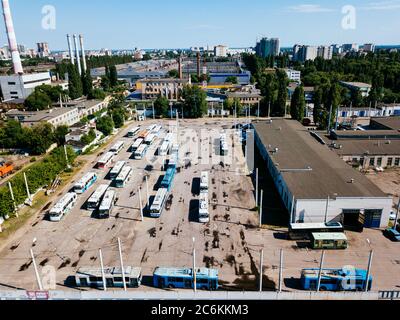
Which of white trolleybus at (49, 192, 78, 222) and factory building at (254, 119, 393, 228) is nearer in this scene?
factory building at (254, 119, 393, 228)

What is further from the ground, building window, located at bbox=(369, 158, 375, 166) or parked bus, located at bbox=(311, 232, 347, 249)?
building window, located at bbox=(369, 158, 375, 166)

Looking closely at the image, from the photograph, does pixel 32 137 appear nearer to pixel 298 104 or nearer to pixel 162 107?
pixel 162 107

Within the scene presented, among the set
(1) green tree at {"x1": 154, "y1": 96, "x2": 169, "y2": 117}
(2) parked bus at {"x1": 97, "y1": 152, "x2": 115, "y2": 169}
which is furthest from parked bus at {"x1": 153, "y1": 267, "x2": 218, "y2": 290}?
(1) green tree at {"x1": 154, "y1": 96, "x2": 169, "y2": 117}

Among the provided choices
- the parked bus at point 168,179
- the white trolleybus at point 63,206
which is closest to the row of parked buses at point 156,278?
the white trolleybus at point 63,206

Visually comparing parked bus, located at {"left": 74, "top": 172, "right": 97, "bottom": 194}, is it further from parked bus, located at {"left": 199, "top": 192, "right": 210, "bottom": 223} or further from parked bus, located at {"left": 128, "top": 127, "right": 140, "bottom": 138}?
parked bus, located at {"left": 128, "top": 127, "right": 140, "bottom": 138}

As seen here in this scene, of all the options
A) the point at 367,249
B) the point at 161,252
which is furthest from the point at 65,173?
the point at 367,249

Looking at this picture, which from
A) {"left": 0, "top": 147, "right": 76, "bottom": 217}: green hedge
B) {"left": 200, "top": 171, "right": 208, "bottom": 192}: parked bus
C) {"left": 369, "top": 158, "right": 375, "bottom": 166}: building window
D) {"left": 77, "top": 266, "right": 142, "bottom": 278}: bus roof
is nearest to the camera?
{"left": 77, "top": 266, "right": 142, "bottom": 278}: bus roof
